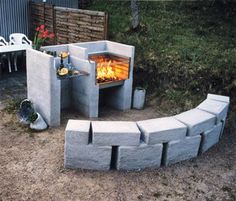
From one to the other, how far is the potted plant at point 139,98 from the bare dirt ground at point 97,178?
103 inches

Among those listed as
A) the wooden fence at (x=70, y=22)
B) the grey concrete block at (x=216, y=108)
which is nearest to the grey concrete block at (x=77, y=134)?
the grey concrete block at (x=216, y=108)

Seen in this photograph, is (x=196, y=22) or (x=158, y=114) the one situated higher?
(x=196, y=22)

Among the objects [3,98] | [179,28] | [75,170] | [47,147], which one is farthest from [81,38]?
[75,170]

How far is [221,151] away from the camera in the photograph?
6.86 m

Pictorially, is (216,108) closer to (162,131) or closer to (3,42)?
(162,131)

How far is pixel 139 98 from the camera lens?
29.7 ft

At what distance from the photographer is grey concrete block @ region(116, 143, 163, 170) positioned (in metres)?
5.84

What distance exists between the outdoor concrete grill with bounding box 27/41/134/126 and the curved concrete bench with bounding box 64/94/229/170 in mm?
1666

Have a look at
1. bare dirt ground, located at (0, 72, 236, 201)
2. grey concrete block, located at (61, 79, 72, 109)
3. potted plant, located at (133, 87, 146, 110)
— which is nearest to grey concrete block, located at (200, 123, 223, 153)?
bare dirt ground, located at (0, 72, 236, 201)

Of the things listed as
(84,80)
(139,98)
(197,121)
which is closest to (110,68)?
(84,80)

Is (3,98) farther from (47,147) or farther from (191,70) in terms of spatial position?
(191,70)

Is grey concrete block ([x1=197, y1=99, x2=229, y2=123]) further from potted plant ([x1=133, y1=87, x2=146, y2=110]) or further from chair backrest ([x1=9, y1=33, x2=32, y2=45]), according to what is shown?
chair backrest ([x1=9, y1=33, x2=32, y2=45])

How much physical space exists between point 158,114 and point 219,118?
6.87 ft

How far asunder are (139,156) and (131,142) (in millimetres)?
338
